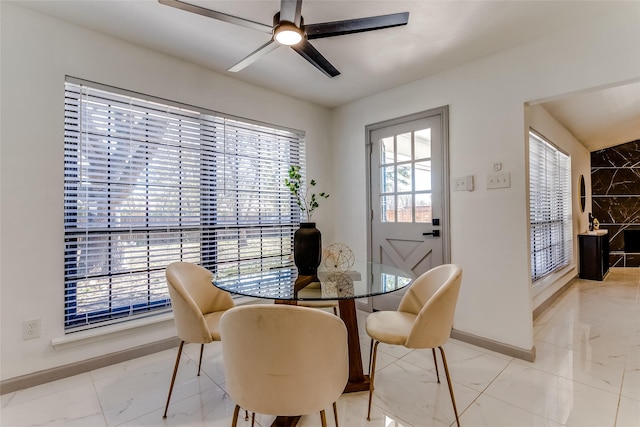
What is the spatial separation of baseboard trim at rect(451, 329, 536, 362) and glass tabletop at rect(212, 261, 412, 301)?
113cm

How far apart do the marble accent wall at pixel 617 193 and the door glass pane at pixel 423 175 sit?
5.44m

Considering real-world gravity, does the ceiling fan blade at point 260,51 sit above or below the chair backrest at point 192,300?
above

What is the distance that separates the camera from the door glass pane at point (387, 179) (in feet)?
10.9

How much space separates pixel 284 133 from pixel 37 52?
2.11 m

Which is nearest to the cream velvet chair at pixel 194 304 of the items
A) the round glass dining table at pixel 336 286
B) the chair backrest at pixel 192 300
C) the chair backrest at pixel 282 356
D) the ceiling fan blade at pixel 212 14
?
the chair backrest at pixel 192 300

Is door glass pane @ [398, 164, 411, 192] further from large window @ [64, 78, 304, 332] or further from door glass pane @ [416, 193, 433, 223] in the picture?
large window @ [64, 78, 304, 332]

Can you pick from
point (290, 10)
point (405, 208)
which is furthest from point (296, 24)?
point (405, 208)

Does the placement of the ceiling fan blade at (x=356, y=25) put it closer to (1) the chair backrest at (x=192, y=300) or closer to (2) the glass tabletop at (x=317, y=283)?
(2) the glass tabletop at (x=317, y=283)

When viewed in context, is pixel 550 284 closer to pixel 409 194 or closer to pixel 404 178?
pixel 409 194

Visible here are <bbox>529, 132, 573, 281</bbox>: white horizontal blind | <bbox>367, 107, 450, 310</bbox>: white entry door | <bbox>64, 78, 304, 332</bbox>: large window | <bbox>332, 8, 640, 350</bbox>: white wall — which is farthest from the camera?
<bbox>529, 132, 573, 281</bbox>: white horizontal blind

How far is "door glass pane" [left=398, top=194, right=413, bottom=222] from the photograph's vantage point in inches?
124

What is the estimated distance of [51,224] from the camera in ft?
6.79

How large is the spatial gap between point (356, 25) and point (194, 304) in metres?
1.78

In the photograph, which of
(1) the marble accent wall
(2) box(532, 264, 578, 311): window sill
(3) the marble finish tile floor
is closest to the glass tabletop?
(3) the marble finish tile floor
